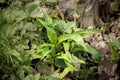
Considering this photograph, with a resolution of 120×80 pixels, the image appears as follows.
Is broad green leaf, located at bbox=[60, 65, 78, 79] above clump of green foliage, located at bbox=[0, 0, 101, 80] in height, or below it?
below

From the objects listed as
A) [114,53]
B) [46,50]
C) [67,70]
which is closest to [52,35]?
[46,50]

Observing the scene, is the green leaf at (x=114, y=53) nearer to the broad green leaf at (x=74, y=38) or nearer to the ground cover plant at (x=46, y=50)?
the ground cover plant at (x=46, y=50)

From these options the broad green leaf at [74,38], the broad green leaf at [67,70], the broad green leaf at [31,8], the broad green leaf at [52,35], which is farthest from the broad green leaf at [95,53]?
the broad green leaf at [31,8]

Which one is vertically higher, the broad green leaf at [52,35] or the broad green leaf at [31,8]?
the broad green leaf at [31,8]

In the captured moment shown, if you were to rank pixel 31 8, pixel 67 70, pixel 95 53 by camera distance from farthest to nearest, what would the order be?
pixel 31 8 < pixel 95 53 < pixel 67 70

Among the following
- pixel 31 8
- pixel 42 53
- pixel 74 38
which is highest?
pixel 31 8

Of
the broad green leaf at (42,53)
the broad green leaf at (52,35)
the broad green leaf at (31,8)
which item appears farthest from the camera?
the broad green leaf at (31,8)

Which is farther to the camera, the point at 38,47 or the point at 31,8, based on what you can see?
the point at 31,8

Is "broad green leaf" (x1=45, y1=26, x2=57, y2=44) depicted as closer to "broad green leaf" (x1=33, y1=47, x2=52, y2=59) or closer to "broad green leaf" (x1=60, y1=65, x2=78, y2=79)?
"broad green leaf" (x1=33, y1=47, x2=52, y2=59)

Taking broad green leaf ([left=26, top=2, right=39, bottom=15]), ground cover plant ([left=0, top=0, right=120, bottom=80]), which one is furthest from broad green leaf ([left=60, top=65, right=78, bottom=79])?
broad green leaf ([left=26, top=2, right=39, bottom=15])

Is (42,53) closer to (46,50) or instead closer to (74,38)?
(46,50)
